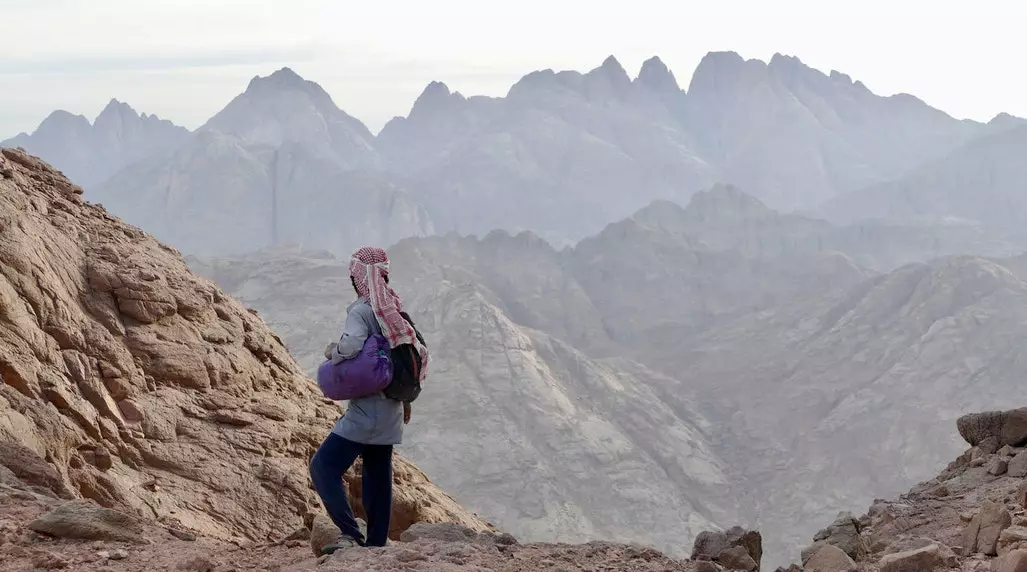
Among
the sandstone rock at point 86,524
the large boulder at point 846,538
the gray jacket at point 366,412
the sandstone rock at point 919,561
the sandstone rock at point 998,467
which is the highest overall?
the gray jacket at point 366,412

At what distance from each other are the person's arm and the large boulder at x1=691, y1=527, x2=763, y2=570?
2.97 meters

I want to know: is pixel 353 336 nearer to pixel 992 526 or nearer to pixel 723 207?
pixel 992 526

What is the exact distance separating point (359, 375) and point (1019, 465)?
6.00 metres

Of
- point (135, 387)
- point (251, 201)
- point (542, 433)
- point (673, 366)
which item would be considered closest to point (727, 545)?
point (135, 387)

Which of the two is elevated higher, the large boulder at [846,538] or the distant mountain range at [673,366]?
the large boulder at [846,538]

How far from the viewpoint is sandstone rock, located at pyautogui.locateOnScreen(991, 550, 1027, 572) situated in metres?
5.17

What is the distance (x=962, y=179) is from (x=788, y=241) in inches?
1717

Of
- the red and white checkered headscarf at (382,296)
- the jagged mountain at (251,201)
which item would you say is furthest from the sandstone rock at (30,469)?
the jagged mountain at (251,201)

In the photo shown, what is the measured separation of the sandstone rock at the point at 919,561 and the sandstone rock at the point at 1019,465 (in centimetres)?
336

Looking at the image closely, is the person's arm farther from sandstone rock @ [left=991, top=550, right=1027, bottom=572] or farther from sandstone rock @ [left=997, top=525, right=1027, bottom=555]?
sandstone rock @ [left=997, top=525, right=1027, bottom=555]

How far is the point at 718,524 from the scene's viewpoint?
68125 millimetres

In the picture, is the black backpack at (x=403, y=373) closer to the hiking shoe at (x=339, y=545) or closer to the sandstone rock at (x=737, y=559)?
the hiking shoe at (x=339, y=545)

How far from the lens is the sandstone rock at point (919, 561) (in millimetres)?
5867

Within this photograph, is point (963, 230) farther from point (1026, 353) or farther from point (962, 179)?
point (1026, 353)
